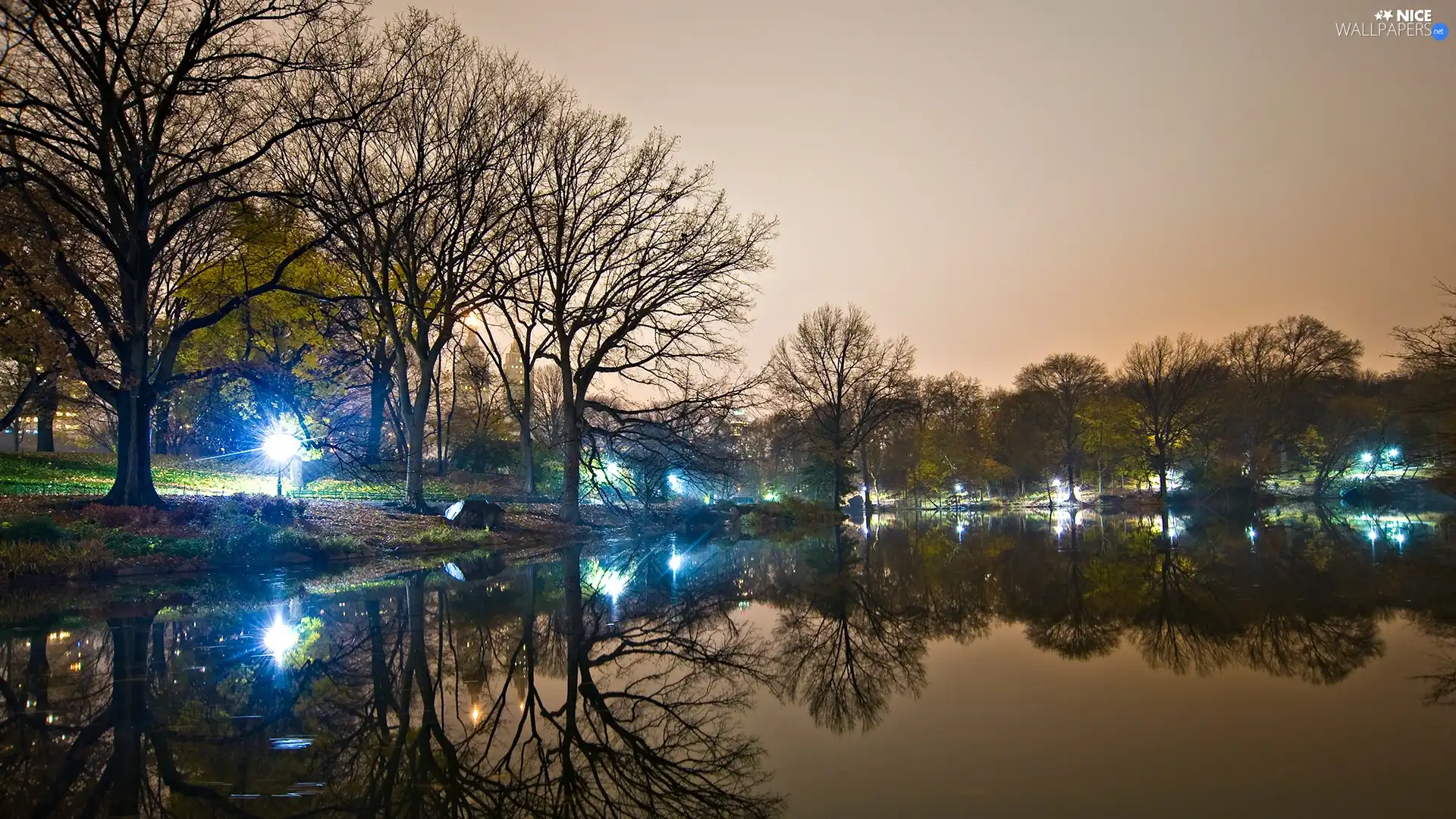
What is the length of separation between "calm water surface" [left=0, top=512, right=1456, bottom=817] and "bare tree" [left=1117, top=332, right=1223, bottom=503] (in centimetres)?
4826

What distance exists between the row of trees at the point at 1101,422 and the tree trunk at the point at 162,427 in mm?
31727

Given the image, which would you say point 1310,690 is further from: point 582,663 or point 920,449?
point 920,449

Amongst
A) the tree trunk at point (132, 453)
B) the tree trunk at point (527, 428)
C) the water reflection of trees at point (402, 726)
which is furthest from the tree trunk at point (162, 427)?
the water reflection of trees at point (402, 726)

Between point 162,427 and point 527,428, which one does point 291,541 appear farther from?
point 162,427

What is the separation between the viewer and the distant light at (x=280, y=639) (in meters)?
7.81

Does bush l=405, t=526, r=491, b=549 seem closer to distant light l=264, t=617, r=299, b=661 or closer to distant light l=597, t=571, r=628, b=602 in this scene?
distant light l=597, t=571, r=628, b=602

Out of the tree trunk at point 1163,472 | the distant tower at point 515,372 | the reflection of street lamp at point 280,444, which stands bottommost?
the tree trunk at point 1163,472

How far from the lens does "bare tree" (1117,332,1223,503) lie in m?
54.3

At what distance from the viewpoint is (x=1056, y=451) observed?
221 feet

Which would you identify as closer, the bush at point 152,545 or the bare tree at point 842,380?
the bush at point 152,545

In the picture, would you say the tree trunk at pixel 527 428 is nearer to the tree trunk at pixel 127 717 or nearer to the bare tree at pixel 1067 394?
the tree trunk at pixel 127 717

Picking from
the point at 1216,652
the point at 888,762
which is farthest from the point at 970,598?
the point at 888,762

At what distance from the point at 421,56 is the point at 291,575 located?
14.9 m

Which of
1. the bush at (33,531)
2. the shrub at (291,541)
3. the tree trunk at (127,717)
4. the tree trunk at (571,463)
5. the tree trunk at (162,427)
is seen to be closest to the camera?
the tree trunk at (127,717)
